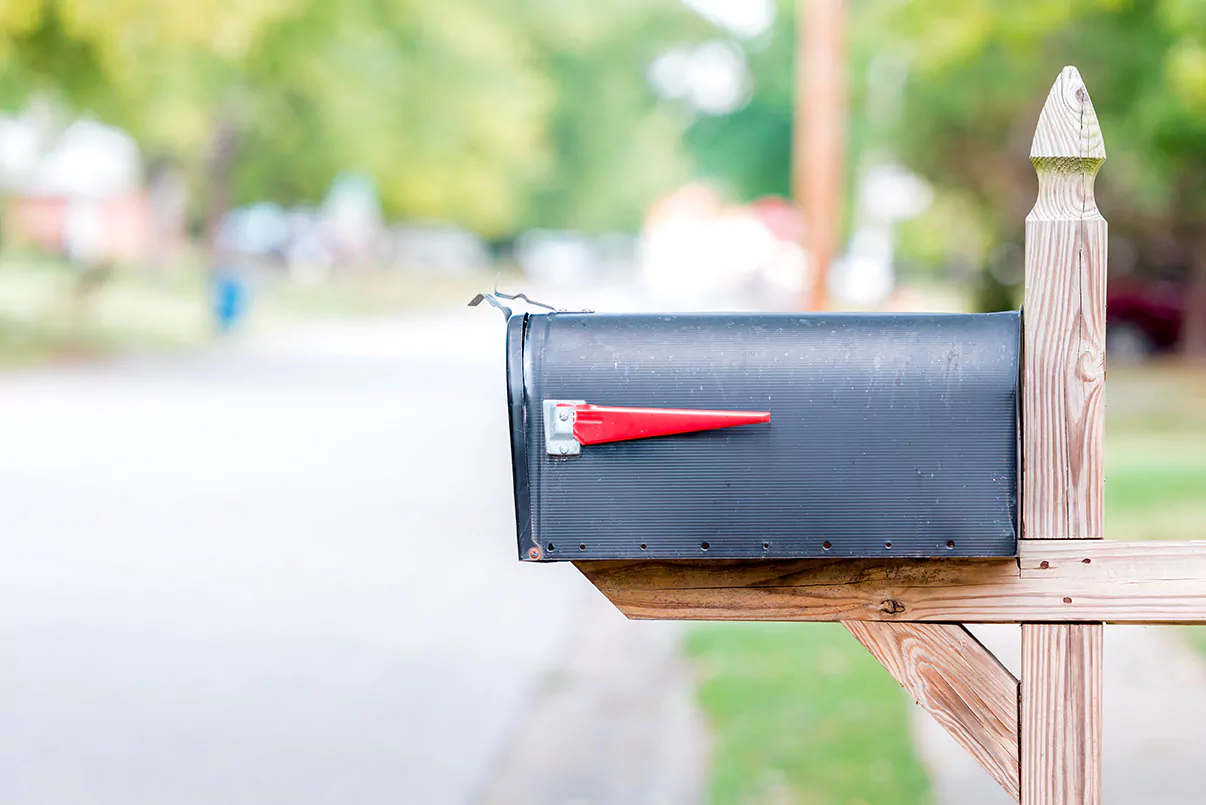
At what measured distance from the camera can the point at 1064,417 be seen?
2.41 meters

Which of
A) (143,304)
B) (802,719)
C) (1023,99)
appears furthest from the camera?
(143,304)

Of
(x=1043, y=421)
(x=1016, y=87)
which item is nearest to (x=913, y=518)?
(x=1043, y=421)

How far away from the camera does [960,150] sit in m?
28.3

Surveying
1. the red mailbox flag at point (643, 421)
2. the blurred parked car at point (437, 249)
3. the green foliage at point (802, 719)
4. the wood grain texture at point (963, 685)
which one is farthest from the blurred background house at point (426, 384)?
the blurred parked car at point (437, 249)

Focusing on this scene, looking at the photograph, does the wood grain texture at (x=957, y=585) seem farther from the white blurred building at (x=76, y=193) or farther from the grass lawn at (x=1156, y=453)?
the white blurred building at (x=76, y=193)

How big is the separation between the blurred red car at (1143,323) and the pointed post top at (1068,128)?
24.2 m

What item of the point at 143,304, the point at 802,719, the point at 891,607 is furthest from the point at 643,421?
the point at 143,304

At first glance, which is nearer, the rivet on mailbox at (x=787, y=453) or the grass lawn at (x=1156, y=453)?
the rivet on mailbox at (x=787, y=453)

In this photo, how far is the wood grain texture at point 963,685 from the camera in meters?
2.47

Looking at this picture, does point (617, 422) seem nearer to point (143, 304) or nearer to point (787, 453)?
point (787, 453)

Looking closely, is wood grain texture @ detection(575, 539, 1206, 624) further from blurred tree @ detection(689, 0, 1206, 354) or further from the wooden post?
blurred tree @ detection(689, 0, 1206, 354)

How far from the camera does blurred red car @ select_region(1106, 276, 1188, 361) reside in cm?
2575

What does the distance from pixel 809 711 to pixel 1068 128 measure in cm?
380

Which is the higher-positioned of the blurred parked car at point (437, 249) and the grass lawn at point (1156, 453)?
the blurred parked car at point (437, 249)
